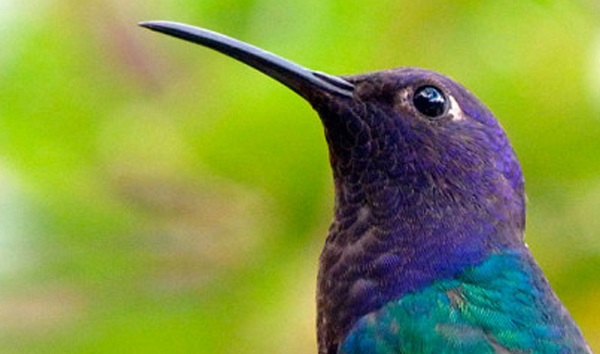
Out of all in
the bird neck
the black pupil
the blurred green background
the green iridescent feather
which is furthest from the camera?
the blurred green background

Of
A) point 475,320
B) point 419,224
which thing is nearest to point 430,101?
point 419,224

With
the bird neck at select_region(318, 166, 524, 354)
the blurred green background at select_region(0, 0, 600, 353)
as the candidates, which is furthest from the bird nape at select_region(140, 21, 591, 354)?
the blurred green background at select_region(0, 0, 600, 353)

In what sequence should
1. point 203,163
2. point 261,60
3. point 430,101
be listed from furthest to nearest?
1. point 203,163
2. point 430,101
3. point 261,60

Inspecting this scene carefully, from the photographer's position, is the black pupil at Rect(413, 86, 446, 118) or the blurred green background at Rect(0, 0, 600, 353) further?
the blurred green background at Rect(0, 0, 600, 353)

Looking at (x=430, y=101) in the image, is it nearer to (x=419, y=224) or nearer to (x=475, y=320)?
(x=419, y=224)

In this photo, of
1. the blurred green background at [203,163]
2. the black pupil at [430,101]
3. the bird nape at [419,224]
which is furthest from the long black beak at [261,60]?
the blurred green background at [203,163]

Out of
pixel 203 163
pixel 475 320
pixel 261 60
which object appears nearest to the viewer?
pixel 475 320

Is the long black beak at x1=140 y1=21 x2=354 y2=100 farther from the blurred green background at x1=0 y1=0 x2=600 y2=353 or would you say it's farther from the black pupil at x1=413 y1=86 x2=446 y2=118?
the blurred green background at x1=0 y1=0 x2=600 y2=353

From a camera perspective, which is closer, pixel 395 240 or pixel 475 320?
pixel 475 320
